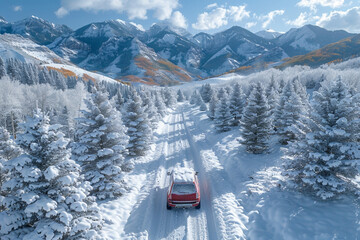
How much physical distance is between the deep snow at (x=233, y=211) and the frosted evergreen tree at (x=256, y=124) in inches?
80.1

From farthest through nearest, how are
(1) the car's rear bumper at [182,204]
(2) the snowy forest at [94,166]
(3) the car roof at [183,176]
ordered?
1. (3) the car roof at [183,176]
2. (1) the car's rear bumper at [182,204]
3. (2) the snowy forest at [94,166]

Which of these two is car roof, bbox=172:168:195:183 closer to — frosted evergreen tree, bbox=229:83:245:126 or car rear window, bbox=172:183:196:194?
car rear window, bbox=172:183:196:194

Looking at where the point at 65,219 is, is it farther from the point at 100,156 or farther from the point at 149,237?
the point at 100,156

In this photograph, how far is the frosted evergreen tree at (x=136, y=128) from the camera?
59.5ft

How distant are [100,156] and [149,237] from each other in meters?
5.43

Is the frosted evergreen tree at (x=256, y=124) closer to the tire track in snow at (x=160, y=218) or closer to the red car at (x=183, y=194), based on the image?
the tire track in snow at (x=160, y=218)

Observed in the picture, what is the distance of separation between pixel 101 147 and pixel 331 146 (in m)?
12.4

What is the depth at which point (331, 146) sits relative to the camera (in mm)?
8594

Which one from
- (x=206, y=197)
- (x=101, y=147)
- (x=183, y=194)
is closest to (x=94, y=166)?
(x=101, y=147)

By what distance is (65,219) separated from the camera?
19.8 feet

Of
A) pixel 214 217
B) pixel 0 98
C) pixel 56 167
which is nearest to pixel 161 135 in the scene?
pixel 214 217

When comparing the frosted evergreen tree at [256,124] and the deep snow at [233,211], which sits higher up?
the frosted evergreen tree at [256,124]

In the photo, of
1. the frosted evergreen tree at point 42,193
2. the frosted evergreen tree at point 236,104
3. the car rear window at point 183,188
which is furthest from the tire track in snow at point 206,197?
the frosted evergreen tree at point 236,104

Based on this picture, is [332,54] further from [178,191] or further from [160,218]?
[160,218]
